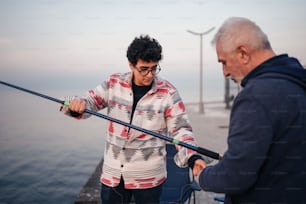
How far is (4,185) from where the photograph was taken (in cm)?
879

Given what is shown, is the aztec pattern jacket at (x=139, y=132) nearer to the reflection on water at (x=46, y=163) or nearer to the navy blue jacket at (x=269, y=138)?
the navy blue jacket at (x=269, y=138)

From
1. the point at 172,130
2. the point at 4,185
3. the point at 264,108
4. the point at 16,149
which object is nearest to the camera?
the point at 264,108

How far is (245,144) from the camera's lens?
4.13 ft

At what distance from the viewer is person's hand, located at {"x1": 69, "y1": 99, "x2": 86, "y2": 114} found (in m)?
2.19

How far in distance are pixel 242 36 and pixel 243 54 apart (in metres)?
0.09

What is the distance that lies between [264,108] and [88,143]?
536 inches

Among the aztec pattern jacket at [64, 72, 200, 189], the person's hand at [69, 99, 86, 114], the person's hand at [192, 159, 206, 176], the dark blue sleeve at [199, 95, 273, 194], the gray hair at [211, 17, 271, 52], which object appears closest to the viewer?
the dark blue sleeve at [199, 95, 273, 194]

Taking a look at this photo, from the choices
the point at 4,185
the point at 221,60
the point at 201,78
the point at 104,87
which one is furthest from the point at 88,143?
the point at 221,60

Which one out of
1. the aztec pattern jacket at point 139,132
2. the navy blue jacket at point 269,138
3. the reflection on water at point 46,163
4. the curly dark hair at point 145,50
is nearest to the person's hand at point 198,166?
the aztec pattern jacket at point 139,132

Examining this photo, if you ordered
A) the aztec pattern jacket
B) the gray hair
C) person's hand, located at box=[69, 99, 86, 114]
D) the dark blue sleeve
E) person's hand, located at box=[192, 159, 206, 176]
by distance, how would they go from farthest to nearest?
the aztec pattern jacket < person's hand, located at box=[69, 99, 86, 114] < person's hand, located at box=[192, 159, 206, 176] < the gray hair < the dark blue sleeve

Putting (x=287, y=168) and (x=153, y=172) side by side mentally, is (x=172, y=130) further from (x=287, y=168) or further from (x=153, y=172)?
(x=287, y=168)

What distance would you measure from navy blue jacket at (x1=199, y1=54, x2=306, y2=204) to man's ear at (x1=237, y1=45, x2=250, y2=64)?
8cm

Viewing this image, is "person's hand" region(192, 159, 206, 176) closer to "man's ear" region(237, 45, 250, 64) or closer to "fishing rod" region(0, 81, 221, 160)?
"fishing rod" region(0, 81, 221, 160)

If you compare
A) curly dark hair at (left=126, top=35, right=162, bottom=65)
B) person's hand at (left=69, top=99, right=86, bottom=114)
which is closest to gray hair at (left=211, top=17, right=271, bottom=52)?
curly dark hair at (left=126, top=35, right=162, bottom=65)
